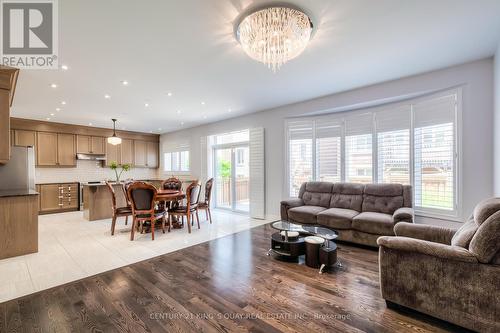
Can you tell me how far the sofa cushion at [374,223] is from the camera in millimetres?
3271

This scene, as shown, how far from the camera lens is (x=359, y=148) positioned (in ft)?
14.7

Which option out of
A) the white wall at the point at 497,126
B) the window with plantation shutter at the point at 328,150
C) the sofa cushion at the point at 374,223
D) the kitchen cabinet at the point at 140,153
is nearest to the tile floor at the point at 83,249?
the window with plantation shutter at the point at 328,150

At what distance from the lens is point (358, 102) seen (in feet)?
13.8

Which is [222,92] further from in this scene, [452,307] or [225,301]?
[452,307]

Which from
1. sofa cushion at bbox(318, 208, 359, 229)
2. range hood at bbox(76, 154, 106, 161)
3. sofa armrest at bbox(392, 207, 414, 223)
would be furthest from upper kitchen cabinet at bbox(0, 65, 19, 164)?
sofa armrest at bbox(392, 207, 414, 223)

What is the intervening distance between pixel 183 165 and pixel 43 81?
490cm

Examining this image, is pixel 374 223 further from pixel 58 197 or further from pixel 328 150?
pixel 58 197

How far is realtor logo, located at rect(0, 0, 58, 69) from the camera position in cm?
204

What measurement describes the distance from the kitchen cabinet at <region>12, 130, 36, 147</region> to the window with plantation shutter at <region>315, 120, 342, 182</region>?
7.70 m

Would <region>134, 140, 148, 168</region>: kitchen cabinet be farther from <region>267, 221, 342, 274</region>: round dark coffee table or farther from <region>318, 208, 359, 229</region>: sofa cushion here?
<region>318, 208, 359, 229</region>: sofa cushion

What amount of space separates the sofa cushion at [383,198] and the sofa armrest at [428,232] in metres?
1.34

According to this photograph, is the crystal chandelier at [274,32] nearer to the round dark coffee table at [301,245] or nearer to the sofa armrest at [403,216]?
the round dark coffee table at [301,245]

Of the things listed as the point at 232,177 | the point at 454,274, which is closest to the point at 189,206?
the point at 232,177

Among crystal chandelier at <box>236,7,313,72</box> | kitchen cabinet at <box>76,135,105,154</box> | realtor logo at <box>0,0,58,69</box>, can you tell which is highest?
realtor logo at <box>0,0,58,69</box>
